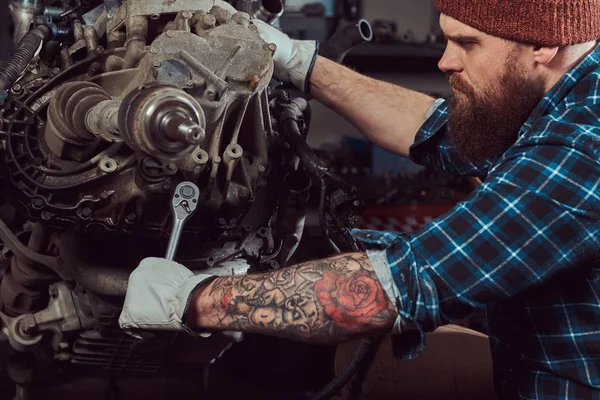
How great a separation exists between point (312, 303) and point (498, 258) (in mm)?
261

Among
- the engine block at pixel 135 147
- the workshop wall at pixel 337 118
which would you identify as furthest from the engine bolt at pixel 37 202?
the workshop wall at pixel 337 118

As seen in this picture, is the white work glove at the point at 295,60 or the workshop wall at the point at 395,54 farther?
the workshop wall at the point at 395,54

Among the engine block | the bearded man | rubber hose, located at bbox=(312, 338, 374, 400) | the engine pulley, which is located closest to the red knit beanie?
the bearded man

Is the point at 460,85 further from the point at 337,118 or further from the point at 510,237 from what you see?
the point at 337,118

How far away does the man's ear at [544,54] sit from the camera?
1234 millimetres

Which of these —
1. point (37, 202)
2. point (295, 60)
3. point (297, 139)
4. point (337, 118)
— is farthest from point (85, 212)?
point (337, 118)

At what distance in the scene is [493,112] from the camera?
1.31m

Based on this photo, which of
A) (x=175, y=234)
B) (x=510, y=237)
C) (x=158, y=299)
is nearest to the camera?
(x=510, y=237)

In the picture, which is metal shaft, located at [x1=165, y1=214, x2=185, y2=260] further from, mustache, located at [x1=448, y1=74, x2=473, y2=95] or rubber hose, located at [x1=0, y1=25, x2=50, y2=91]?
mustache, located at [x1=448, y1=74, x2=473, y2=95]

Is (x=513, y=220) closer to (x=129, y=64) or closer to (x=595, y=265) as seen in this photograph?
(x=595, y=265)

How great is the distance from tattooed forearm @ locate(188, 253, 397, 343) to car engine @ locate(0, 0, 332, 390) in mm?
230

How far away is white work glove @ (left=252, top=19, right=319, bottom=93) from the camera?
5.49 ft

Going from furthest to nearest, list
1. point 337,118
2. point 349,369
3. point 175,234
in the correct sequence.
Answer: point 337,118 < point 349,369 < point 175,234

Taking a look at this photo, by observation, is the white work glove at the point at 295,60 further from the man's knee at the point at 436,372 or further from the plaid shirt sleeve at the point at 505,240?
the plaid shirt sleeve at the point at 505,240
